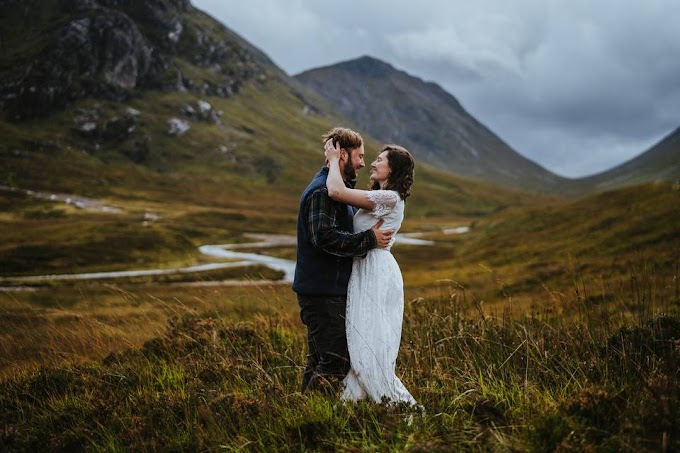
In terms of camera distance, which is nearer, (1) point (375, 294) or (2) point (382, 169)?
Result: (1) point (375, 294)

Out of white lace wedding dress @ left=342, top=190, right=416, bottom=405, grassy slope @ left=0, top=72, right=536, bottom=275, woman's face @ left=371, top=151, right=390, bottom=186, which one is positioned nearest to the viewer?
white lace wedding dress @ left=342, top=190, right=416, bottom=405

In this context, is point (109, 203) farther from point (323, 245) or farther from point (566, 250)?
point (323, 245)

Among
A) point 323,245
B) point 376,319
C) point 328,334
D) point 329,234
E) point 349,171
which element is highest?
point 349,171

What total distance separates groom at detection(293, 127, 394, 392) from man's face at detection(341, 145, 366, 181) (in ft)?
0.04

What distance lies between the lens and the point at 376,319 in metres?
5.94

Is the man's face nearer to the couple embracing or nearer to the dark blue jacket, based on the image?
the couple embracing

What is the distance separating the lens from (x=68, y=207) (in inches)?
4336

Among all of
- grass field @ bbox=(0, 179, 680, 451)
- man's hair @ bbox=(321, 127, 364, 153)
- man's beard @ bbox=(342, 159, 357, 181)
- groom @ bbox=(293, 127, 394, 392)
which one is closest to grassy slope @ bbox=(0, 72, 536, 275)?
grass field @ bbox=(0, 179, 680, 451)

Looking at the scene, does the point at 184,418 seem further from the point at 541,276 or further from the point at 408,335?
the point at 541,276

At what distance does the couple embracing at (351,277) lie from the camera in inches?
231

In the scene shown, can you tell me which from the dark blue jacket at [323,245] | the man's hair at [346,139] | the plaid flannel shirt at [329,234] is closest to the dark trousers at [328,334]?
the dark blue jacket at [323,245]

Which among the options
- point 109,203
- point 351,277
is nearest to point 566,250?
point 351,277

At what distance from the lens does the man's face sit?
20.8ft

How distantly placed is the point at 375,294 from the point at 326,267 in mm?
673
